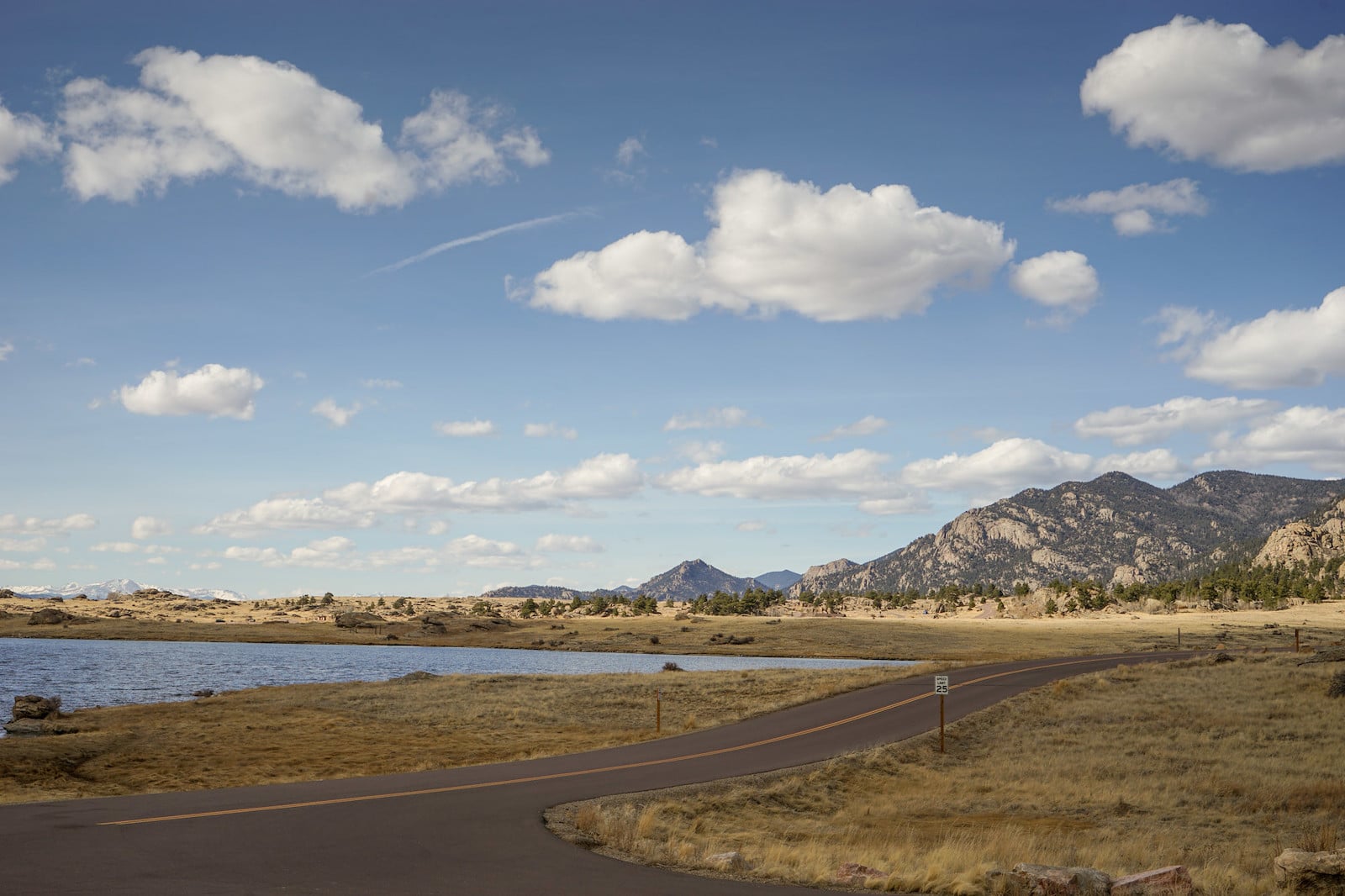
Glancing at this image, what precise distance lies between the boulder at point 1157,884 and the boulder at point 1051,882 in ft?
0.69

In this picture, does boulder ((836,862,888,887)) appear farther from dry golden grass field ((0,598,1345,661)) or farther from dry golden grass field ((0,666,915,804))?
dry golden grass field ((0,598,1345,661))

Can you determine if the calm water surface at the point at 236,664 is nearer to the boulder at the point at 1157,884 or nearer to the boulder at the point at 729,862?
the boulder at the point at 729,862

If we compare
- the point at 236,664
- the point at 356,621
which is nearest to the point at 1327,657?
the point at 236,664

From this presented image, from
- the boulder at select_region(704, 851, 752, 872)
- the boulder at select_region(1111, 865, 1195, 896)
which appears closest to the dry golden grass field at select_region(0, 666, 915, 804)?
the boulder at select_region(704, 851, 752, 872)

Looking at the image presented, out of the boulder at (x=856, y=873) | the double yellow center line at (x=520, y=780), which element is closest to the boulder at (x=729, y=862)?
the boulder at (x=856, y=873)

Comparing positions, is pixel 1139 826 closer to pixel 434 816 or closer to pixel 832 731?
pixel 832 731

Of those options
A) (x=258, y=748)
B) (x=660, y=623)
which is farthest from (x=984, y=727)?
(x=660, y=623)

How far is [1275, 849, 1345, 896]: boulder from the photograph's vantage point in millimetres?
14648

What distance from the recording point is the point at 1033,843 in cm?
2097

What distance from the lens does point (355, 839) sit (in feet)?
54.7

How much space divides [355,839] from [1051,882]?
39.1 feet

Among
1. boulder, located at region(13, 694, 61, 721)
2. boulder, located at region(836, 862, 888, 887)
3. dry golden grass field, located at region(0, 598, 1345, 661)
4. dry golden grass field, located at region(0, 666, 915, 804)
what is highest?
boulder, located at region(836, 862, 888, 887)

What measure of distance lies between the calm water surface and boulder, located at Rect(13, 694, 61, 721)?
3862 millimetres

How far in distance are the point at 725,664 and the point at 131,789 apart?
76248 millimetres
